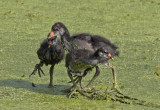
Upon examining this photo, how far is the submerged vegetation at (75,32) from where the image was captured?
446 centimetres

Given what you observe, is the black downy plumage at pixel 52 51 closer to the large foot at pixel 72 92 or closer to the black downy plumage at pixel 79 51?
the black downy plumage at pixel 79 51

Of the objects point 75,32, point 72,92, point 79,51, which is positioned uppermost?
point 79,51

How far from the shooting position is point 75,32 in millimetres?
7180

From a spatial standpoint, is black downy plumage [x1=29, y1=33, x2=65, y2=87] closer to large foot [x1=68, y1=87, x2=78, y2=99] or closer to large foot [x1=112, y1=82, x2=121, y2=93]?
large foot [x1=68, y1=87, x2=78, y2=99]

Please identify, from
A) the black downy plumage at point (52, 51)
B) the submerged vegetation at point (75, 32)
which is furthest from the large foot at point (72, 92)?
the black downy plumage at point (52, 51)

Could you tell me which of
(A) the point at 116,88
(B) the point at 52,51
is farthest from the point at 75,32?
(A) the point at 116,88

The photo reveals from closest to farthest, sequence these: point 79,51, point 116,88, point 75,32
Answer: point 79,51 → point 116,88 → point 75,32

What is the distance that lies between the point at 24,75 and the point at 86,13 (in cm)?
347

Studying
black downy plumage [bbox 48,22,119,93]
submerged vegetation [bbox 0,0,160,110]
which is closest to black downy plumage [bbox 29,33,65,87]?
black downy plumage [bbox 48,22,119,93]

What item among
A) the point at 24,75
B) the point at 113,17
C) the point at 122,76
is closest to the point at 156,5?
the point at 113,17

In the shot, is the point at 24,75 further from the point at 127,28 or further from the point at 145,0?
the point at 145,0

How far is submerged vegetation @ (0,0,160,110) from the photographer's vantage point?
14.6 feet

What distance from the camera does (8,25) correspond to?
752cm

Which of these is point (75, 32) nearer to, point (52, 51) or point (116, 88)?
point (52, 51)
